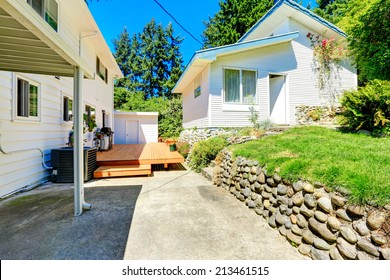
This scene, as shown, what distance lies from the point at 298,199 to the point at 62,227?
11.7 ft

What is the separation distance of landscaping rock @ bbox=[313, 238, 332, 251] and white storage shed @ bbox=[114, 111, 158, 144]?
542 inches

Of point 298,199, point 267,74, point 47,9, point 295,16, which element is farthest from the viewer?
point 295,16

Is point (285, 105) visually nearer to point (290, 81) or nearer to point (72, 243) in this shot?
point (290, 81)

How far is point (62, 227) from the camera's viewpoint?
2.93 m

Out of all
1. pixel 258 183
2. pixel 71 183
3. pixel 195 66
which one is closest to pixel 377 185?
pixel 258 183

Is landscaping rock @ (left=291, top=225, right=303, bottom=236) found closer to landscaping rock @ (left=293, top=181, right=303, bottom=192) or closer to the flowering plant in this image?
landscaping rock @ (left=293, top=181, right=303, bottom=192)

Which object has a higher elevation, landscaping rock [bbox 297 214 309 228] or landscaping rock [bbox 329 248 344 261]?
landscaping rock [bbox 297 214 309 228]

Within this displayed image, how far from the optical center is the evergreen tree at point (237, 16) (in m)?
18.3

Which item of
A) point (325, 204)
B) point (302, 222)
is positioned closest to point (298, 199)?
point (302, 222)

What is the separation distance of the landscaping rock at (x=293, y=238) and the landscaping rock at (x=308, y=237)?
3.3 inches

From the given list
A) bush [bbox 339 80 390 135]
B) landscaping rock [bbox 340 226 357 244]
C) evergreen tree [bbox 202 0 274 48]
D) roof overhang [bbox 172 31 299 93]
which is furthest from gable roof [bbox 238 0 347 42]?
landscaping rock [bbox 340 226 357 244]

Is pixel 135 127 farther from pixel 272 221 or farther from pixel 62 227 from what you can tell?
pixel 272 221

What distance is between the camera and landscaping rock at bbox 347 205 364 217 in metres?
2.02
